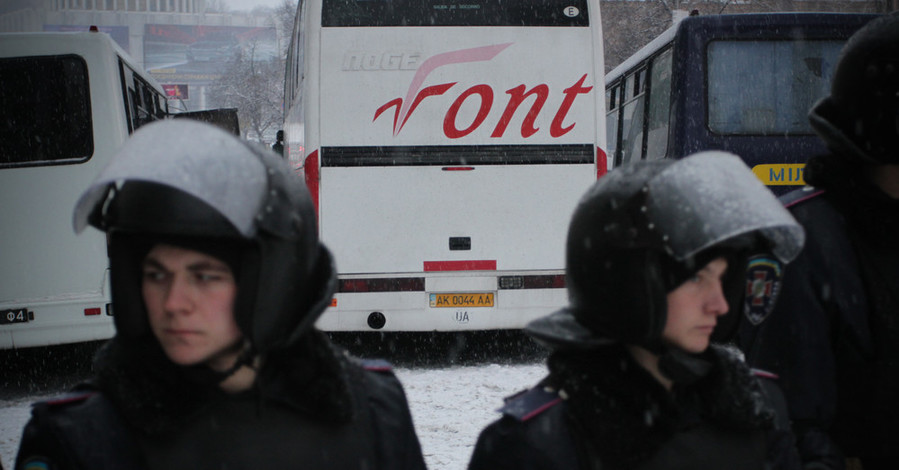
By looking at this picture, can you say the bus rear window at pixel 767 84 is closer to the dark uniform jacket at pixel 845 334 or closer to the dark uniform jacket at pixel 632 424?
the dark uniform jacket at pixel 845 334

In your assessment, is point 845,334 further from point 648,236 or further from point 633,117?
point 633,117

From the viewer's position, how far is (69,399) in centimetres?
176

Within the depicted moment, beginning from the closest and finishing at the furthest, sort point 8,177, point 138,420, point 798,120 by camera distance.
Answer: point 138,420, point 8,177, point 798,120

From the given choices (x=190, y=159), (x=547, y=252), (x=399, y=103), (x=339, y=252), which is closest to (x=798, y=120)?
(x=547, y=252)

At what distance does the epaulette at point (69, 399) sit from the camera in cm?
174

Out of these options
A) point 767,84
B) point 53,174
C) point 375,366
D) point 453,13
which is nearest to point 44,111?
point 53,174

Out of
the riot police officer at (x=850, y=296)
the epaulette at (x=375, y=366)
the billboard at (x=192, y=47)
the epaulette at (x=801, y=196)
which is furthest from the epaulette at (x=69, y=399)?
the billboard at (x=192, y=47)

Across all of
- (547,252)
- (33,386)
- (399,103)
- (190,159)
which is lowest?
(33,386)

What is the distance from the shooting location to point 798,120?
7.83m

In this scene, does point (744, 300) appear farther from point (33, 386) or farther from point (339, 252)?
point (33, 386)

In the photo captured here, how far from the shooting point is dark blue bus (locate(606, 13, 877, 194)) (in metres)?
7.80

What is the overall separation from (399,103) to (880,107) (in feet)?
17.9

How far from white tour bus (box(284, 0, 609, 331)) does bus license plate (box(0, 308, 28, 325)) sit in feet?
7.57

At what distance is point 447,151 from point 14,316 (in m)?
3.63
